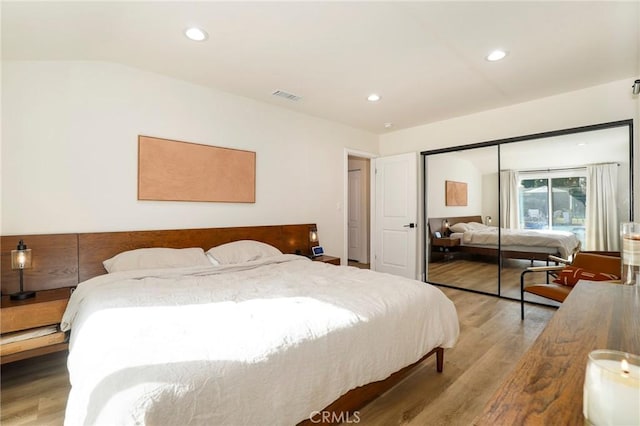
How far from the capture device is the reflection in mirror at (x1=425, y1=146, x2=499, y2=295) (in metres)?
4.16

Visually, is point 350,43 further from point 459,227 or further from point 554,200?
point 459,227

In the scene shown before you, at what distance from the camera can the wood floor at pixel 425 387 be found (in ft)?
5.74

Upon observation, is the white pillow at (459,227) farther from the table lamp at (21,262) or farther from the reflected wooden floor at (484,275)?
the table lamp at (21,262)

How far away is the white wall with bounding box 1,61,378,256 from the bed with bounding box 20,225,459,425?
379mm

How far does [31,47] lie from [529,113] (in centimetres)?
516

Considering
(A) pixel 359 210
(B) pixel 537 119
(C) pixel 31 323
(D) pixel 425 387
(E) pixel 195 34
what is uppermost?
(E) pixel 195 34

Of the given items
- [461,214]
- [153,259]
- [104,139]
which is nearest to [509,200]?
[461,214]

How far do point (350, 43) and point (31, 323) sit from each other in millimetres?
3181

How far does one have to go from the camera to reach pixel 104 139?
2686mm

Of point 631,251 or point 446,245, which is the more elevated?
point 631,251

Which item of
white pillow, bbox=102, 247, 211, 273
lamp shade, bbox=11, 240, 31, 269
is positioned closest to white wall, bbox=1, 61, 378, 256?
lamp shade, bbox=11, 240, 31, 269

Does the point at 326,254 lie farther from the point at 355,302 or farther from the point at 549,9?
the point at 549,9

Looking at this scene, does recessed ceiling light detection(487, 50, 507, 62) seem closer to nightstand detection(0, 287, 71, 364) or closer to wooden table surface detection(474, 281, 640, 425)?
wooden table surface detection(474, 281, 640, 425)

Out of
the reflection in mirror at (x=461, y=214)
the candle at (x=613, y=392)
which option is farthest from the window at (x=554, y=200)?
the candle at (x=613, y=392)
